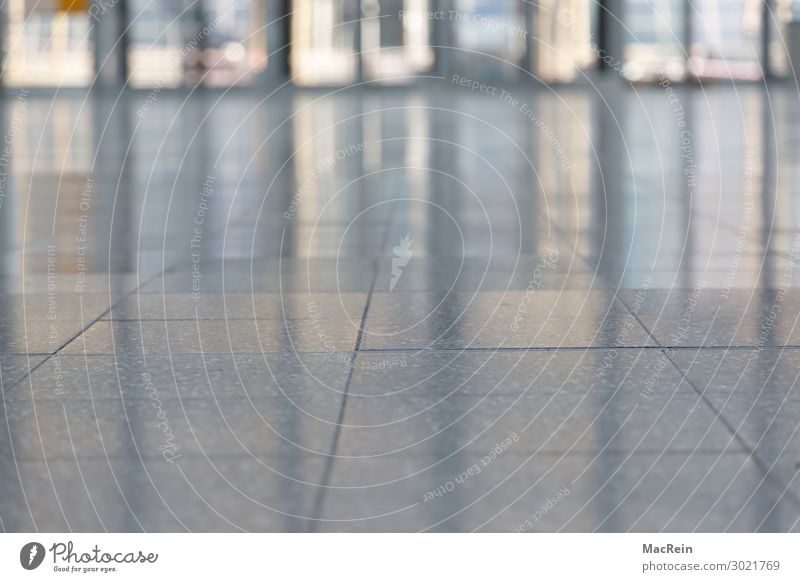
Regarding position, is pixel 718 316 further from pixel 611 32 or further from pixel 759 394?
pixel 611 32

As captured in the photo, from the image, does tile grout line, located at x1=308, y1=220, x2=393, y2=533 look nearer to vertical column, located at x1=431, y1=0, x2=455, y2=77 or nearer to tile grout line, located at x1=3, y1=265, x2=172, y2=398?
tile grout line, located at x1=3, y1=265, x2=172, y2=398

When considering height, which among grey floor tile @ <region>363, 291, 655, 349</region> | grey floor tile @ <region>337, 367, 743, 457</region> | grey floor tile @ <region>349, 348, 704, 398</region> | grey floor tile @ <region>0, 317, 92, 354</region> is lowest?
grey floor tile @ <region>363, 291, 655, 349</region>

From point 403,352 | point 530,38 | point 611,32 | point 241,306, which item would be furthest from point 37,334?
point 611,32

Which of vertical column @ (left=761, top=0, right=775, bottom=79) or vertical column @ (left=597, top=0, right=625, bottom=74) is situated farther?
vertical column @ (left=597, top=0, right=625, bottom=74)

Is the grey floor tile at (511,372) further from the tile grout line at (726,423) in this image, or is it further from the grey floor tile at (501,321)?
the grey floor tile at (501,321)

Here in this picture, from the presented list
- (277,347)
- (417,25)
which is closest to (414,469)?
(277,347)

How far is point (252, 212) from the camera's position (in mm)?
7402

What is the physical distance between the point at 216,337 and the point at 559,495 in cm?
176

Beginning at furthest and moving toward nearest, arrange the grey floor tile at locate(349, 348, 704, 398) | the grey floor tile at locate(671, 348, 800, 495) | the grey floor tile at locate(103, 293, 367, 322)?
1. the grey floor tile at locate(103, 293, 367, 322)
2. the grey floor tile at locate(349, 348, 704, 398)
3. the grey floor tile at locate(671, 348, 800, 495)

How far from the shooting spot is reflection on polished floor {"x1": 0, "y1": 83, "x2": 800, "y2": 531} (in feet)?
8.38
